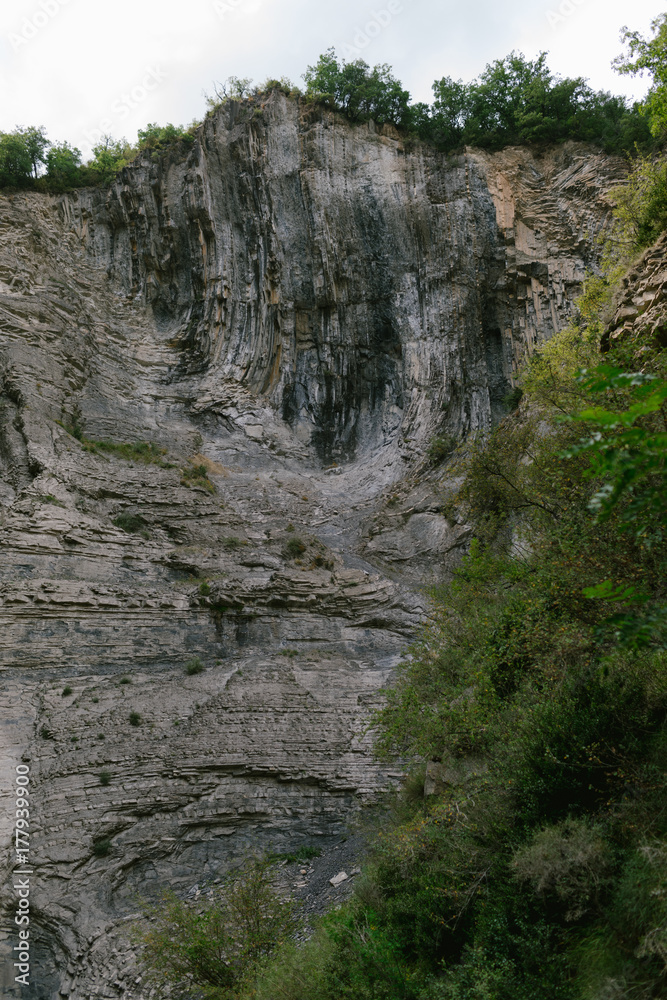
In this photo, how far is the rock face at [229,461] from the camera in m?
12.5

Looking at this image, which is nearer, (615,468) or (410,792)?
(615,468)

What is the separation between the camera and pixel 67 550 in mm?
16531

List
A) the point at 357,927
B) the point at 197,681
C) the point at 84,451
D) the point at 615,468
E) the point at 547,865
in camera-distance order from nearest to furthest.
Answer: the point at 615,468, the point at 547,865, the point at 357,927, the point at 197,681, the point at 84,451

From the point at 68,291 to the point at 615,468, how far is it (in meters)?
28.7

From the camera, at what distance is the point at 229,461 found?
25.6 meters

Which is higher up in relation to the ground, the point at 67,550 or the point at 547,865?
the point at 547,865

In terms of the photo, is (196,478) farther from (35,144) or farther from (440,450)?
(35,144)

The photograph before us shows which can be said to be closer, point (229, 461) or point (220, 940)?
point (220, 940)

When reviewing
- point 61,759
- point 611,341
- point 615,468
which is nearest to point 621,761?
point 615,468

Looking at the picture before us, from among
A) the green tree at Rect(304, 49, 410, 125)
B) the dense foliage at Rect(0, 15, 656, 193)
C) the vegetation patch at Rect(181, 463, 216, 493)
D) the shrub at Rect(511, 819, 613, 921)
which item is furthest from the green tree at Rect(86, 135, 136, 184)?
the shrub at Rect(511, 819, 613, 921)

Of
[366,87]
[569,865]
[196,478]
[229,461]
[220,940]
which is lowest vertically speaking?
[220,940]

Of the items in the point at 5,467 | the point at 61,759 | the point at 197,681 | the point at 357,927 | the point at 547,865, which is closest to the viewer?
the point at 547,865

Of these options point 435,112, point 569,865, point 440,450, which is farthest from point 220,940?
point 435,112

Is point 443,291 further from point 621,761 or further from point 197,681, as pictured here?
point 621,761
